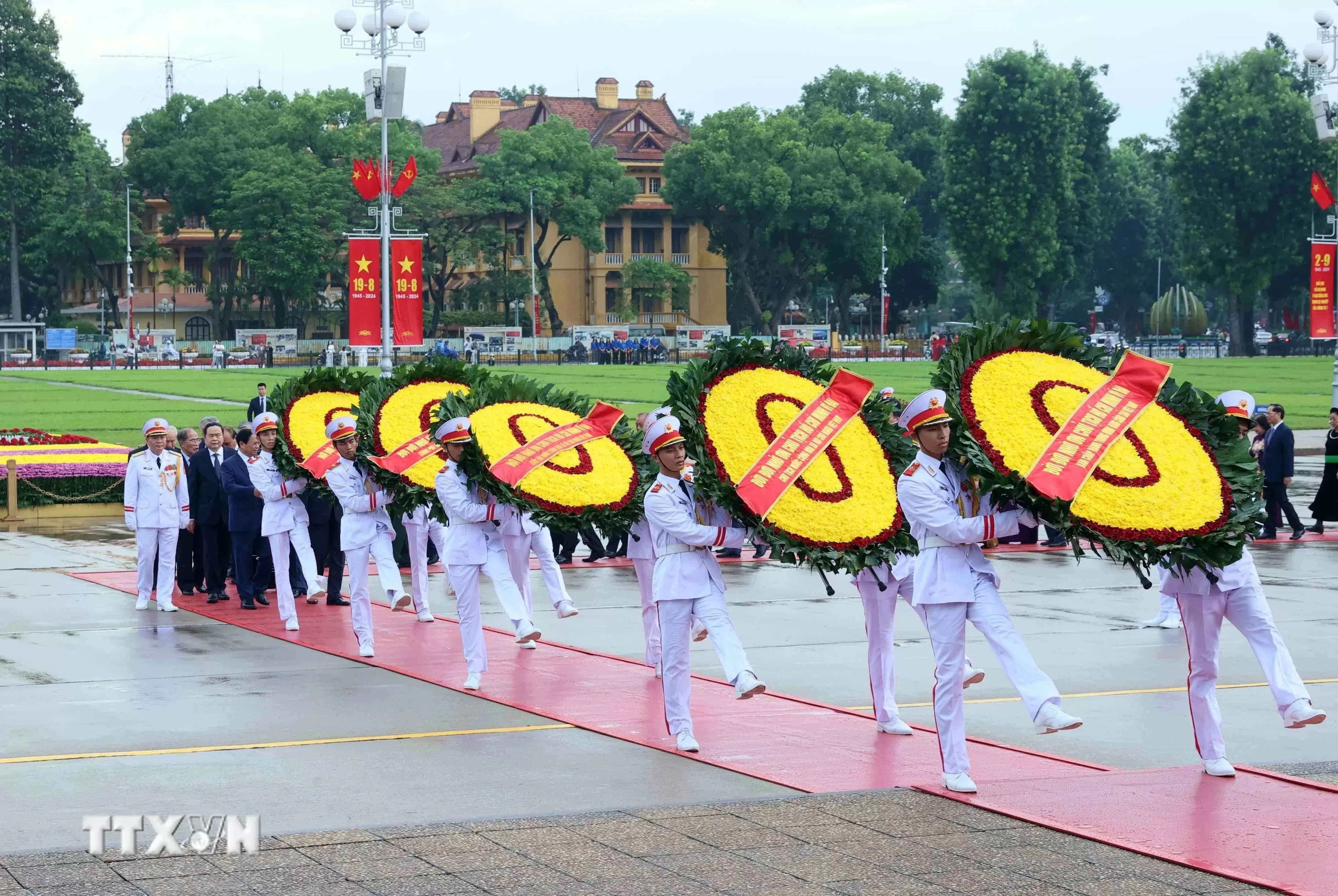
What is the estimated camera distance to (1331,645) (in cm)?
1326

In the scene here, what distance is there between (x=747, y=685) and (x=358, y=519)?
507cm

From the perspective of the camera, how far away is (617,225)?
94312 mm

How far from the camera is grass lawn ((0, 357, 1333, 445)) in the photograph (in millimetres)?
42875

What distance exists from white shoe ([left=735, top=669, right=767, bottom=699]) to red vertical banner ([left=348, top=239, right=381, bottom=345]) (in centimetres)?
2052

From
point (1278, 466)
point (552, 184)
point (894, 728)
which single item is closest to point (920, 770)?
point (894, 728)

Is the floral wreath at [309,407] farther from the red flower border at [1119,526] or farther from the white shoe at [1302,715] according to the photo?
the white shoe at [1302,715]

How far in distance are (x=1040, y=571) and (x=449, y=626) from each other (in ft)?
22.2

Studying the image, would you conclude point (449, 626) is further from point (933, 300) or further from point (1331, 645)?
point (933, 300)

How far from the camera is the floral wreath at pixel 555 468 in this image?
11539mm

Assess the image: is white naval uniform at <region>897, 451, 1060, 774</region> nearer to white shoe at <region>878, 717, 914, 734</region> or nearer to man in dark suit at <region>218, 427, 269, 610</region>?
white shoe at <region>878, 717, 914, 734</region>

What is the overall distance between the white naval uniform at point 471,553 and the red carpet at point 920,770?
1.63 ft

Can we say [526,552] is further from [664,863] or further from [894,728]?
[664,863]

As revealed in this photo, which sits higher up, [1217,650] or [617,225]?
[617,225]

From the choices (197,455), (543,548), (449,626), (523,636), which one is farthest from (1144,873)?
(197,455)
